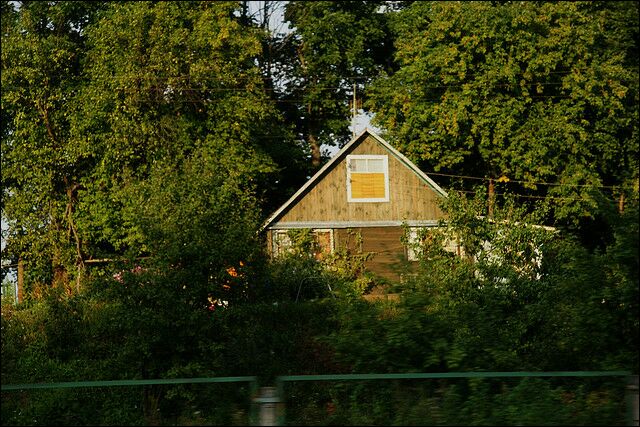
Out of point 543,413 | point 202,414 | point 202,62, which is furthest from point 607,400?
point 202,62

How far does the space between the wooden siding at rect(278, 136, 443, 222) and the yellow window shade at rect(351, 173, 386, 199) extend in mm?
299

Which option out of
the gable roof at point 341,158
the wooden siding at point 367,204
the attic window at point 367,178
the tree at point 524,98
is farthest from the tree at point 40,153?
the tree at point 524,98

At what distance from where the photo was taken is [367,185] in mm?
33781

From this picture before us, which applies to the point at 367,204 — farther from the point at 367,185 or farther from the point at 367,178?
the point at 367,178

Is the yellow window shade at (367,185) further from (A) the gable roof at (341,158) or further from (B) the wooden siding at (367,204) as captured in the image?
(A) the gable roof at (341,158)

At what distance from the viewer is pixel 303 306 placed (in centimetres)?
1947

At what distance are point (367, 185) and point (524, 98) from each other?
8.56m

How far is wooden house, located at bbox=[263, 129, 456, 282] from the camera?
108 feet

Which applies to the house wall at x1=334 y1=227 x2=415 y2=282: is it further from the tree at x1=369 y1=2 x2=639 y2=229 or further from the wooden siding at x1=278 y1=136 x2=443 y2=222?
the tree at x1=369 y1=2 x2=639 y2=229

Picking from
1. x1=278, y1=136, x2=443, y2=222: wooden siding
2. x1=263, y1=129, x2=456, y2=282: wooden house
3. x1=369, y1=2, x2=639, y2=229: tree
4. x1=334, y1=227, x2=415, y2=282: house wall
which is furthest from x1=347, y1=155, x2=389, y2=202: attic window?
x1=369, y1=2, x2=639, y2=229: tree

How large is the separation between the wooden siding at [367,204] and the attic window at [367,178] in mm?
162

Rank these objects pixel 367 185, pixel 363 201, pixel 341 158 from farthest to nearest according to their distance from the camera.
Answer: pixel 367 185 < pixel 363 201 < pixel 341 158

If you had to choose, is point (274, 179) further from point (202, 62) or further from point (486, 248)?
point (486, 248)

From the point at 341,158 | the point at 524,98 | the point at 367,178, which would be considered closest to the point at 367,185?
the point at 367,178
